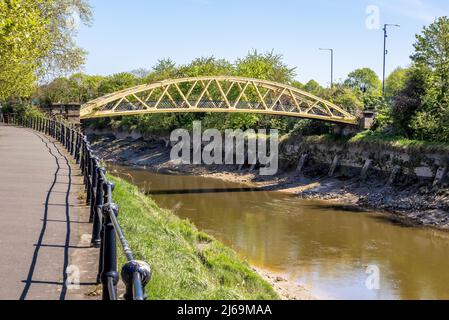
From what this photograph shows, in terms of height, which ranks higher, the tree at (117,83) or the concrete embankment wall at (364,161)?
the tree at (117,83)

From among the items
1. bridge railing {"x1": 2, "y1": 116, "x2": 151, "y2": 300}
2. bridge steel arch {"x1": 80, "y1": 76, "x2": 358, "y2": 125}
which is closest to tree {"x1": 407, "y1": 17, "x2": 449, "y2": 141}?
bridge steel arch {"x1": 80, "y1": 76, "x2": 358, "y2": 125}

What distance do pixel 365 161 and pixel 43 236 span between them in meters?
32.8

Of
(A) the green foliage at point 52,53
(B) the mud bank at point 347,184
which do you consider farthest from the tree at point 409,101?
(A) the green foliage at point 52,53

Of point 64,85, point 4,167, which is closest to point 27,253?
point 4,167

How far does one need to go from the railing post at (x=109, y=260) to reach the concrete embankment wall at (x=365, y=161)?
2897cm

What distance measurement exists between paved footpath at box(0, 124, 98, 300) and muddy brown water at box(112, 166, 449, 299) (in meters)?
8.11

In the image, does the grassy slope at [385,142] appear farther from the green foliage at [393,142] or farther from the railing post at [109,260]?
the railing post at [109,260]

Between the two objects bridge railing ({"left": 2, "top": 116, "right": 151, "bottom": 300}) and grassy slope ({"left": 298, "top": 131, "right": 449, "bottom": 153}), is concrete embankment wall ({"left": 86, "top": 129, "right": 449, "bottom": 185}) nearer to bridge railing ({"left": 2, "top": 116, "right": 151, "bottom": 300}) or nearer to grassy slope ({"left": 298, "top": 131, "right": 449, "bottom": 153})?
grassy slope ({"left": 298, "top": 131, "right": 449, "bottom": 153})

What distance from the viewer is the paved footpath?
20.8 feet

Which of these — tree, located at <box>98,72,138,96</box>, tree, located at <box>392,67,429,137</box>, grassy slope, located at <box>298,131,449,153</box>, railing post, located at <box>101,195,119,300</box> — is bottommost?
railing post, located at <box>101,195,119,300</box>

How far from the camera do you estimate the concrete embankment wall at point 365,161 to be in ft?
107

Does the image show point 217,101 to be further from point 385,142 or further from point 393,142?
point 393,142

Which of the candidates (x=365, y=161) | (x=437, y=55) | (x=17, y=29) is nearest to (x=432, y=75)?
(x=437, y=55)
